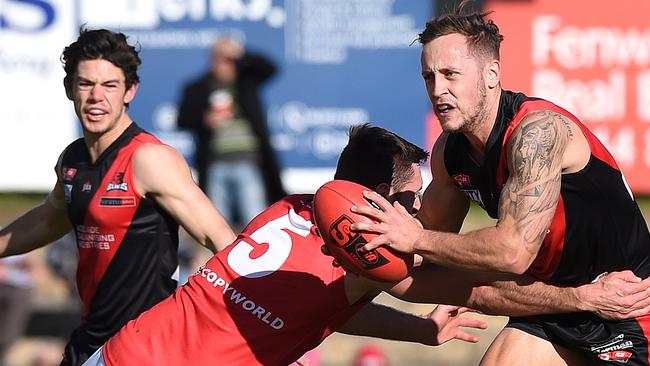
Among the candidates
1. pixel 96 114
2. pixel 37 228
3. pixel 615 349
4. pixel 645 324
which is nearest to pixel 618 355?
pixel 615 349

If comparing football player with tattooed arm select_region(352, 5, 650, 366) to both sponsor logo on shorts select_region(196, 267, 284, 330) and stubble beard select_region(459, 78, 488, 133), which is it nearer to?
stubble beard select_region(459, 78, 488, 133)

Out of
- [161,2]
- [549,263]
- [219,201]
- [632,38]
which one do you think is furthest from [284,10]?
[549,263]

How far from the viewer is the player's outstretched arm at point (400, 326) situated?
5.01 metres

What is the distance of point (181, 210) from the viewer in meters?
5.55

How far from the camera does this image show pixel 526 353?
5223 mm

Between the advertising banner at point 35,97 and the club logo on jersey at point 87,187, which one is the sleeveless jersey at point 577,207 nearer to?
the club logo on jersey at point 87,187

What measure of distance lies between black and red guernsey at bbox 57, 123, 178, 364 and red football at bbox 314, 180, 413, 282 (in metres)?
1.52

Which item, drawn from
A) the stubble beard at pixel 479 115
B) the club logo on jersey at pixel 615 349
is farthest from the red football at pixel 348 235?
the club logo on jersey at pixel 615 349

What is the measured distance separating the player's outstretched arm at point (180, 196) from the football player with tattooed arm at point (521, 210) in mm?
928

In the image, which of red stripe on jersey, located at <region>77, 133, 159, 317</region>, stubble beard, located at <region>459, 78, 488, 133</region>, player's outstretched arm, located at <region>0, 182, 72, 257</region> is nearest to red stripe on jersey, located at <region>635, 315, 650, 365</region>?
stubble beard, located at <region>459, 78, 488, 133</region>

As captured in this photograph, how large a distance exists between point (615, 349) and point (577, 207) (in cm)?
69

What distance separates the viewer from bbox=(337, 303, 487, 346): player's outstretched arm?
16.4 feet

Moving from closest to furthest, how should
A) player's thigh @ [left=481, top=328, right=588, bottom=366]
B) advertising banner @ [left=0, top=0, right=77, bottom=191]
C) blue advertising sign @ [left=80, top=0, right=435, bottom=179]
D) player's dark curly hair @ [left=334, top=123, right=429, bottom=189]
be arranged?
player's dark curly hair @ [left=334, top=123, right=429, bottom=189] < player's thigh @ [left=481, top=328, right=588, bottom=366] < blue advertising sign @ [left=80, top=0, right=435, bottom=179] < advertising banner @ [left=0, top=0, right=77, bottom=191]

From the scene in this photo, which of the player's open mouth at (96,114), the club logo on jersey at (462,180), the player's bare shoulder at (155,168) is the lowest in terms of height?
the player's bare shoulder at (155,168)
